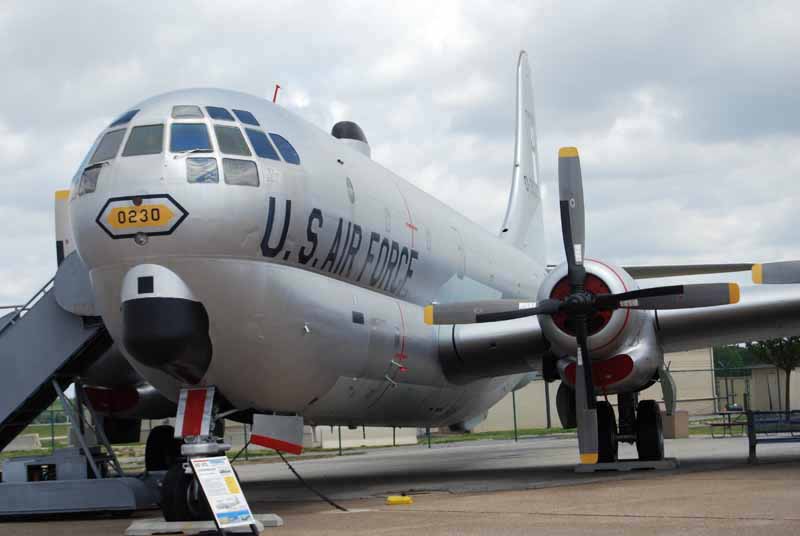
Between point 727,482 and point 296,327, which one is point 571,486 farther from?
point 296,327

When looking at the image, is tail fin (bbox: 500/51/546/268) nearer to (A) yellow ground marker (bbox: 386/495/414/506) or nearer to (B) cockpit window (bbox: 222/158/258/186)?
(A) yellow ground marker (bbox: 386/495/414/506)

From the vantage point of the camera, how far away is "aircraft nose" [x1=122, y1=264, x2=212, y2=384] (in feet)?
31.4

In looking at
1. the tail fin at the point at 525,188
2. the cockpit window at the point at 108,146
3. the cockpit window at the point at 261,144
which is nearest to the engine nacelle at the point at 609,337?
the cockpit window at the point at 261,144

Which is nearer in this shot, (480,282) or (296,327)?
(296,327)

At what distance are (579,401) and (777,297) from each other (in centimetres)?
308

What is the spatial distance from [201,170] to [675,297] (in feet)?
21.0

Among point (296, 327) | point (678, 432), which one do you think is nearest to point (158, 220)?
point (296, 327)

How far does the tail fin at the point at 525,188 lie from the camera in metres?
23.7

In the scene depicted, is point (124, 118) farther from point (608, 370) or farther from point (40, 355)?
point (608, 370)

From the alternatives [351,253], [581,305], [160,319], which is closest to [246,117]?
[351,253]

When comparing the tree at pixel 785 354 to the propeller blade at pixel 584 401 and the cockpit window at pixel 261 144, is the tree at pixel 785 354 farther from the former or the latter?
the cockpit window at pixel 261 144

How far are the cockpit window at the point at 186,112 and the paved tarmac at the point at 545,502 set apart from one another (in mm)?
4107

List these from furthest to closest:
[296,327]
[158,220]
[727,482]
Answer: [727,482] → [296,327] → [158,220]

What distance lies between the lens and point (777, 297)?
1404 cm
